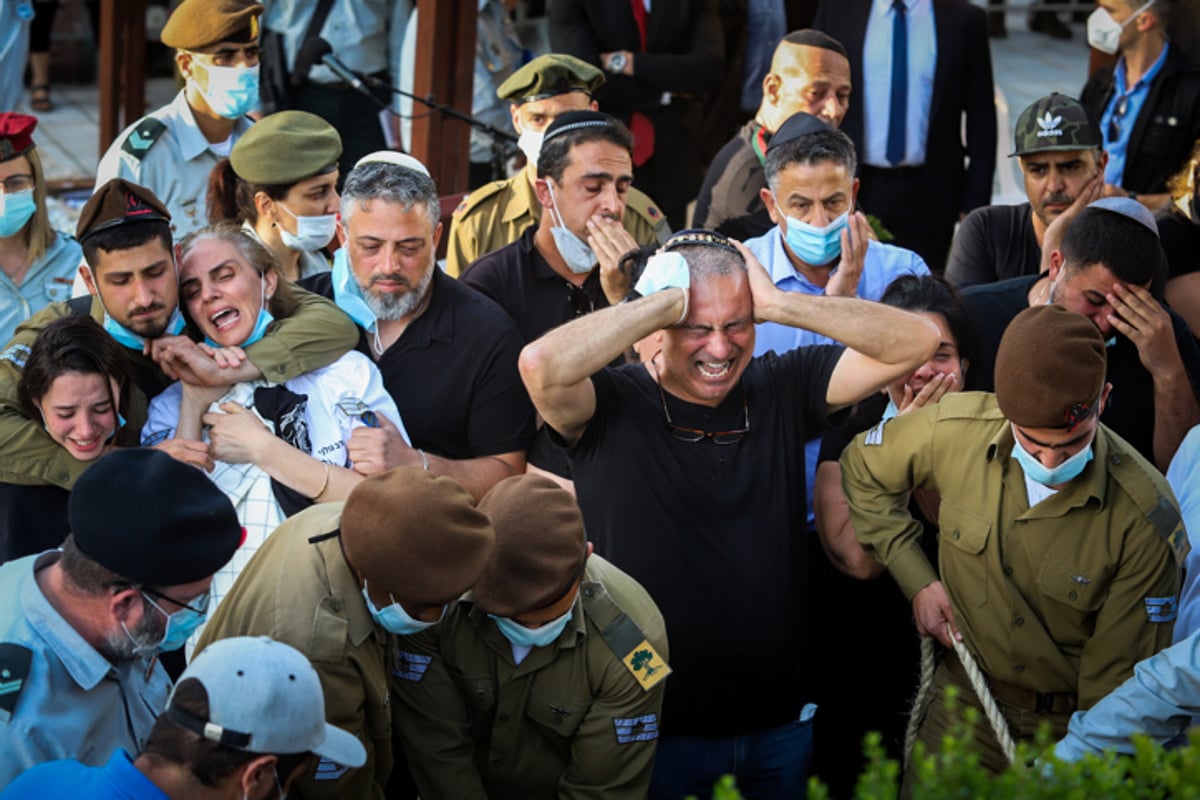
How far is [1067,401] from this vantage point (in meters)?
3.57

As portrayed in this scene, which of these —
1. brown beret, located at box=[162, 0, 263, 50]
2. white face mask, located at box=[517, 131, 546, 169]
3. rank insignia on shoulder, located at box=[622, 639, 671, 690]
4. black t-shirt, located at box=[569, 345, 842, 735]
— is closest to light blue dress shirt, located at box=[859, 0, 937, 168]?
white face mask, located at box=[517, 131, 546, 169]

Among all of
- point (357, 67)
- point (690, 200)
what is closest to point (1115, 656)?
point (690, 200)

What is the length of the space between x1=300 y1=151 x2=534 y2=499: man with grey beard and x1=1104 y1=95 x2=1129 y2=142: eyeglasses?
4120mm

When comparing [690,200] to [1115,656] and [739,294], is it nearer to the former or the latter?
[739,294]

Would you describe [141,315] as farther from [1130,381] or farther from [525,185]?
[1130,381]

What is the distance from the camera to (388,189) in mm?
4520

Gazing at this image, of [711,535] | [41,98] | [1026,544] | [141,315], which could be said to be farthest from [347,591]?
[41,98]

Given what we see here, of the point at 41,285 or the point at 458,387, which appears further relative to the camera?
the point at 41,285

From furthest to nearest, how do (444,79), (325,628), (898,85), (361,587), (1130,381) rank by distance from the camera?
(444,79) < (898,85) < (1130,381) < (361,587) < (325,628)

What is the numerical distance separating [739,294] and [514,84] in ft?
8.15

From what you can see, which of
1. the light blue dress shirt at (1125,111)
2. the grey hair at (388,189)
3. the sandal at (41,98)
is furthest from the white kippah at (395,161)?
the sandal at (41,98)

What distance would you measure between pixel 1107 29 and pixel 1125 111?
1.37 feet

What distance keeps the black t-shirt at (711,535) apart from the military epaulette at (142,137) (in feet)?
9.51

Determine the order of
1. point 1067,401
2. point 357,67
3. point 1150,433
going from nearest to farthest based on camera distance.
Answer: point 1067,401 < point 1150,433 < point 357,67
